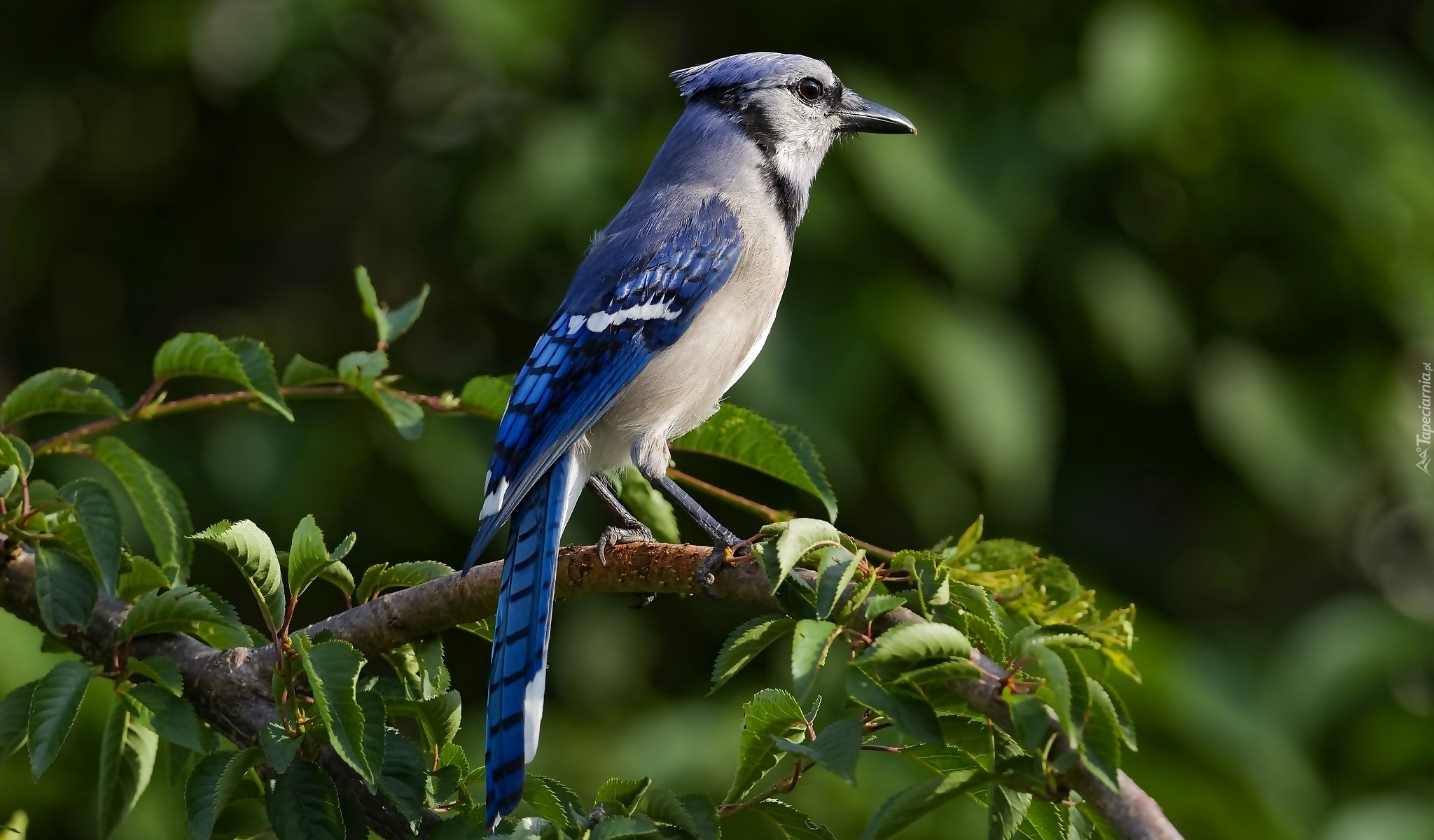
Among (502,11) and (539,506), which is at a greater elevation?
(502,11)

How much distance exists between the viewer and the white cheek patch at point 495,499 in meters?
2.05

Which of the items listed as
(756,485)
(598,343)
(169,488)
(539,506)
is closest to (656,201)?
(598,343)

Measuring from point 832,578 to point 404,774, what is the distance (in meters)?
0.49

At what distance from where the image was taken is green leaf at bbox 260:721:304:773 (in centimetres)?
144

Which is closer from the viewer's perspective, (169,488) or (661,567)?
(661,567)

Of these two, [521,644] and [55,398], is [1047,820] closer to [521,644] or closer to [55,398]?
[521,644]

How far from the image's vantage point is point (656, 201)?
2.61 m

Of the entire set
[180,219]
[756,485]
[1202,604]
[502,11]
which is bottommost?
[1202,604]

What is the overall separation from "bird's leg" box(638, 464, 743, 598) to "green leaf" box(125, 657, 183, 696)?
57 cm

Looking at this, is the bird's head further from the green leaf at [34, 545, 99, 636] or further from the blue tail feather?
the green leaf at [34, 545, 99, 636]

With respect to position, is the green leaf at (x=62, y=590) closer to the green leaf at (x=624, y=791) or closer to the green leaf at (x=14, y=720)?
the green leaf at (x=14, y=720)

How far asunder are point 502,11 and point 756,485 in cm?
132

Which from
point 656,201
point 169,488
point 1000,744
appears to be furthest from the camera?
point 656,201

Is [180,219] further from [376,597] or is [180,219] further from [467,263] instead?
[376,597]
